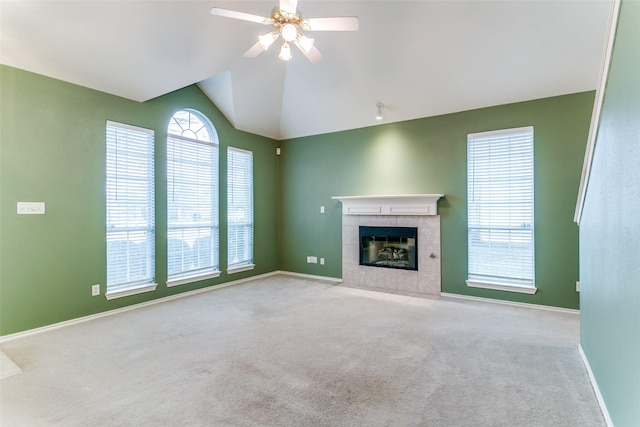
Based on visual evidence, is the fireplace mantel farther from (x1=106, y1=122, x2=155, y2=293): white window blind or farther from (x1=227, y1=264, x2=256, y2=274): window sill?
(x1=106, y1=122, x2=155, y2=293): white window blind

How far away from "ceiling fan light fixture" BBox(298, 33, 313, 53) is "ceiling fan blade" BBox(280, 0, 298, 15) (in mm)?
243

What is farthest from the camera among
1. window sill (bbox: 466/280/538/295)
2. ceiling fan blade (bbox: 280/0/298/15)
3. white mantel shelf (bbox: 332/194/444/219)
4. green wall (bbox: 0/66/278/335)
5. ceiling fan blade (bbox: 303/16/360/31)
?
white mantel shelf (bbox: 332/194/444/219)

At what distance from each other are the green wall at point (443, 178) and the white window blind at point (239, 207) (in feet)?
2.68

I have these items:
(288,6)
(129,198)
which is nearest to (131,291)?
(129,198)

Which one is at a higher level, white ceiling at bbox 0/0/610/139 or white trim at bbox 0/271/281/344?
white ceiling at bbox 0/0/610/139

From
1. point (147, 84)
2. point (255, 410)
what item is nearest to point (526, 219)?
point (255, 410)

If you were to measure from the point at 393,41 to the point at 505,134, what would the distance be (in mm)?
2010

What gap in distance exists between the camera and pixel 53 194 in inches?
137

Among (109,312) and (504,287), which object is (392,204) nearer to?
(504,287)

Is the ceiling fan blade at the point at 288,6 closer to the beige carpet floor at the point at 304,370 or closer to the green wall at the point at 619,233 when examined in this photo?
the green wall at the point at 619,233

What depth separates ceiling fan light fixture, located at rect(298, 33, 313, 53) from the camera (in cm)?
277

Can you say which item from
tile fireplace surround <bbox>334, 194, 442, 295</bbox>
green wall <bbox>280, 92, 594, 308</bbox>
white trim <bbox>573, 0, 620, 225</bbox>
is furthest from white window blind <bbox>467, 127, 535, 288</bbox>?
white trim <bbox>573, 0, 620, 225</bbox>

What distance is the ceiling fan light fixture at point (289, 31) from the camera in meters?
2.60

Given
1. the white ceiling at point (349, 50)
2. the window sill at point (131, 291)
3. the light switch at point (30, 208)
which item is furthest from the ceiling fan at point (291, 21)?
the window sill at point (131, 291)
